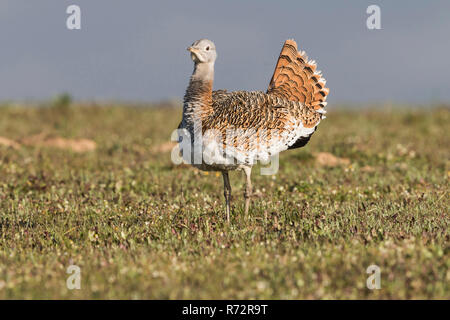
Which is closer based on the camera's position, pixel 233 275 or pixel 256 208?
pixel 233 275

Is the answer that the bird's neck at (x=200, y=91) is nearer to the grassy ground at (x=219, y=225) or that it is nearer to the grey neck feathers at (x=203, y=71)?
the grey neck feathers at (x=203, y=71)

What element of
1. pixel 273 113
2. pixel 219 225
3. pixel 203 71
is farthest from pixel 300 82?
pixel 219 225

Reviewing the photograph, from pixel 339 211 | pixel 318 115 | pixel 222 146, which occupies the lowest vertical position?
pixel 339 211

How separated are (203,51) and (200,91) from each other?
0.54 meters

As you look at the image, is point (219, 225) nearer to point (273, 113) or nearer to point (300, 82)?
point (273, 113)

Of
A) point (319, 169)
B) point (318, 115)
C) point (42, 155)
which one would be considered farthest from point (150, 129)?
point (318, 115)

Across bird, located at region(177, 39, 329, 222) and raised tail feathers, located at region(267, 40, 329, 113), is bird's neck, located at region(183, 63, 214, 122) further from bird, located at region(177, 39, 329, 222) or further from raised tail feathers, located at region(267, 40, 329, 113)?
raised tail feathers, located at region(267, 40, 329, 113)

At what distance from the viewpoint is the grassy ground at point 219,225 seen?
16.6 ft

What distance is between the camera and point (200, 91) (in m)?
7.40

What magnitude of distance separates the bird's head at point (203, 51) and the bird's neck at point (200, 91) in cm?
8

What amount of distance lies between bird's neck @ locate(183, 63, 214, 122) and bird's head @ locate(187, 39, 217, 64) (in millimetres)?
82

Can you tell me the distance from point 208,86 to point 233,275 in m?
3.11

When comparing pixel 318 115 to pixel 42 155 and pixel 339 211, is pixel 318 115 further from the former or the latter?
pixel 42 155

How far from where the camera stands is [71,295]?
4.94m
